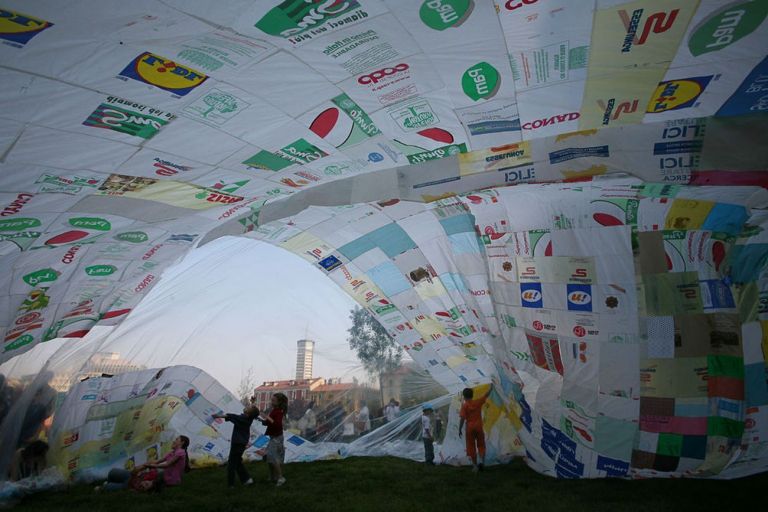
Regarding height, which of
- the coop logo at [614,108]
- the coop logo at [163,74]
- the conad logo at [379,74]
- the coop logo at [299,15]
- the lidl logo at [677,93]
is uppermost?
the conad logo at [379,74]

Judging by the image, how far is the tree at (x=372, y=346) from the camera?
866 centimetres

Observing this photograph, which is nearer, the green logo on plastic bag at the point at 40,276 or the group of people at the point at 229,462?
the green logo on plastic bag at the point at 40,276

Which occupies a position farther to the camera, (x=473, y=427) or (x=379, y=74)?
(x=473, y=427)

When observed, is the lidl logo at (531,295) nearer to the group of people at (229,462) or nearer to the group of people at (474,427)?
the group of people at (474,427)

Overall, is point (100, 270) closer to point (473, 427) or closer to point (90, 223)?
point (90, 223)

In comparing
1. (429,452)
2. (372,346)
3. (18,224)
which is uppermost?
(18,224)

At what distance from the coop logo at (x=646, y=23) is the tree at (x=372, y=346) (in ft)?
21.0

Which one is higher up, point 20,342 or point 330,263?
point 330,263

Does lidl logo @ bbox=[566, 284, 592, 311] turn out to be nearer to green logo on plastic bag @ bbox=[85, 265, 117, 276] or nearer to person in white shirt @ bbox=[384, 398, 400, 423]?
person in white shirt @ bbox=[384, 398, 400, 423]

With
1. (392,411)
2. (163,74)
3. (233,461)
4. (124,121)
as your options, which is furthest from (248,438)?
(163,74)

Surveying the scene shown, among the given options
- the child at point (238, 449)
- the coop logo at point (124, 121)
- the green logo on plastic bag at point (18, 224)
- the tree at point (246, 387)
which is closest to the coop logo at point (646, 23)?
the coop logo at point (124, 121)

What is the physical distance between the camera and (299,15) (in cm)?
261

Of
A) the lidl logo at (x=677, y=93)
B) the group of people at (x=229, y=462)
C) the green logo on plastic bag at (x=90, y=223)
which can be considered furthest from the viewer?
the group of people at (x=229, y=462)

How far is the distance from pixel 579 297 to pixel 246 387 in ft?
18.4
